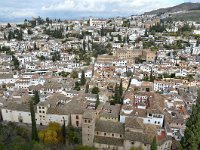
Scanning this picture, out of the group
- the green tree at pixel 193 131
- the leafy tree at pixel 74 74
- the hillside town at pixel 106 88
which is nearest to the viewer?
the green tree at pixel 193 131

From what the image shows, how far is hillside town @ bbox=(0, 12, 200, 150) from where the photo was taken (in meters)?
31.0

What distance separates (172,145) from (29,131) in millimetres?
19457

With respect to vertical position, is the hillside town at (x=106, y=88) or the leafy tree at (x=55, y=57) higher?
the leafy tree at (x=55, y=57)

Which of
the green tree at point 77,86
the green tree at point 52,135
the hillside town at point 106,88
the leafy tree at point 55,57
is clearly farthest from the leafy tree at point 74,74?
the green tree at point 52,135

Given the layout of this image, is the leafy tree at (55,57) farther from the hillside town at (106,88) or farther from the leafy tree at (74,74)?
the leafy tree at (74,74)

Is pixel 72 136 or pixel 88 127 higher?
pixel 88 127

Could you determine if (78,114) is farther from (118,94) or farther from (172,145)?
(172,145)

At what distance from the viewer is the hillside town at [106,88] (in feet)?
102

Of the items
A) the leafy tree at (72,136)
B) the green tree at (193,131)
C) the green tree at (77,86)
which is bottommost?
the leafy tree at (72,136)

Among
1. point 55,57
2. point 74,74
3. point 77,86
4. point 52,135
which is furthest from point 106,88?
point 55,57

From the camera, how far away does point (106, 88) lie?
50219mm

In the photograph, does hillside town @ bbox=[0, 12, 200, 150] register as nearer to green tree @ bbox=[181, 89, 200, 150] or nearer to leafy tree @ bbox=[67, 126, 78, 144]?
leafy tree @ bbox=[67, 126, 78, 144]

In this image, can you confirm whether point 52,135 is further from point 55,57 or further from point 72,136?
point 55,57

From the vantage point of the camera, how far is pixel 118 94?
142 ft
